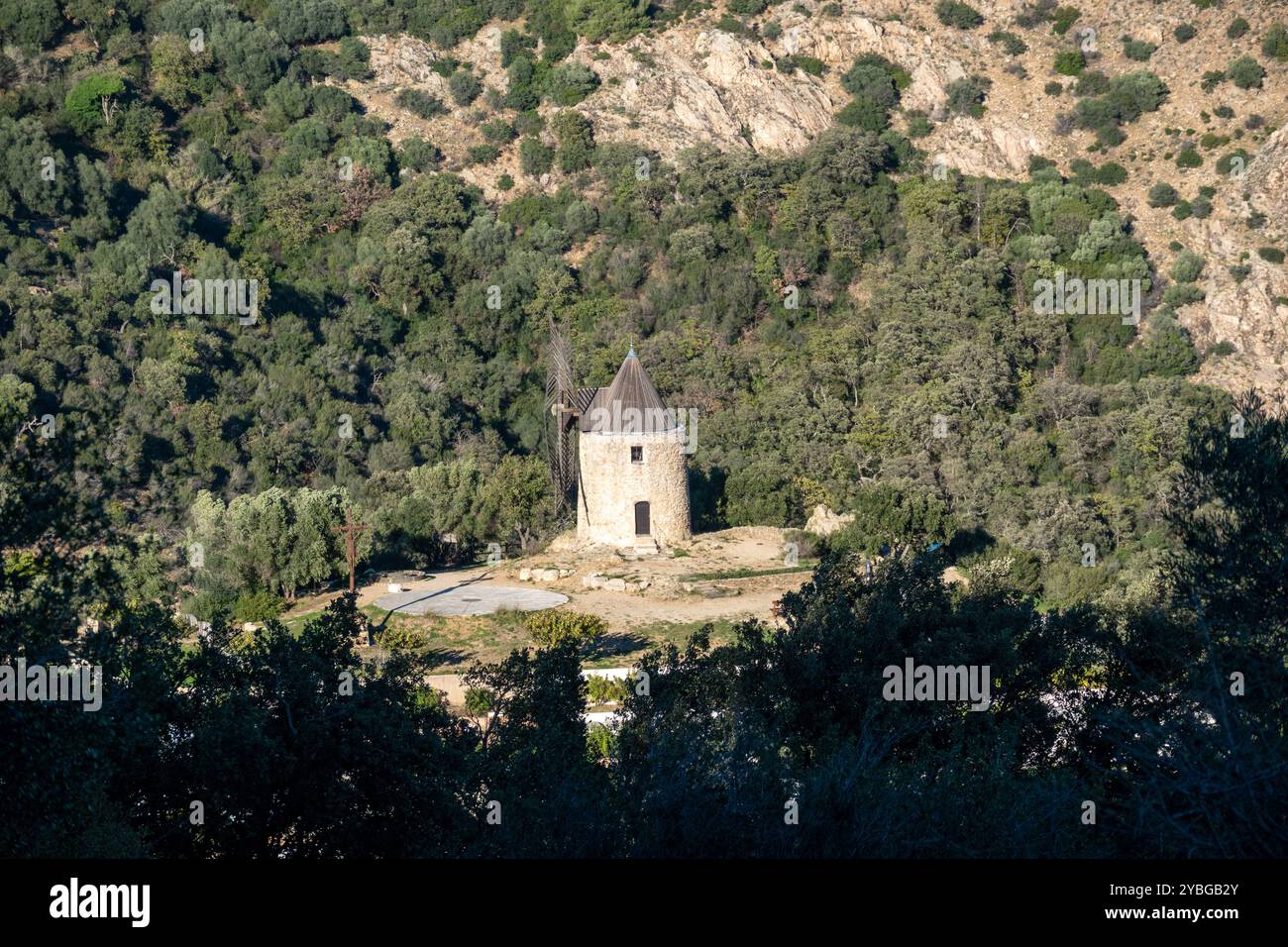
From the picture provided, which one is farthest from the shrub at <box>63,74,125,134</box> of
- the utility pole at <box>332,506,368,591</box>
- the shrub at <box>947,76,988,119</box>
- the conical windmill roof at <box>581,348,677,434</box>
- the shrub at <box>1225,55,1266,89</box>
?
the shrub at <box>1225,55,1266,89</box>

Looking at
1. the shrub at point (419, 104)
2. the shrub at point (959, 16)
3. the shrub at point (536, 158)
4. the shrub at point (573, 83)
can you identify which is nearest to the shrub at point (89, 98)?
the shrub at point (419, 104)

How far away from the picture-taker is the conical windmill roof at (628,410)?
33.6 m

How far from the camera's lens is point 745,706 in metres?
16.7

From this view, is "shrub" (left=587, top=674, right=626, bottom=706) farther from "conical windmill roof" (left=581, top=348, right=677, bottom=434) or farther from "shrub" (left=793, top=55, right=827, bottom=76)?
"shrub" (left=793, top=55, right=827, bottom=76)

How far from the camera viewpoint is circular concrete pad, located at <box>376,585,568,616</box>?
28922mm

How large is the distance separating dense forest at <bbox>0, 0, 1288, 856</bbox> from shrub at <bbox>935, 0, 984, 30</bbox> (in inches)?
322

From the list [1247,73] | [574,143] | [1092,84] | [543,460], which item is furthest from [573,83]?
[543,460]

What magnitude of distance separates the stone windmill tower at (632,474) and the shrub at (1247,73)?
4520 centimetres

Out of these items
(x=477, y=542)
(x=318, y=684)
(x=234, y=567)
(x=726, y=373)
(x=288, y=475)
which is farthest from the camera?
(x=726, y=373)

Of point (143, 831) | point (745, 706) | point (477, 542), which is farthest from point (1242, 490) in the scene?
point (477, 542)

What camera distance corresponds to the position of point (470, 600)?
30.0 m

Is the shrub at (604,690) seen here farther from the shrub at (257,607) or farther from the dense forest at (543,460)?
the shrub at (257,607)
